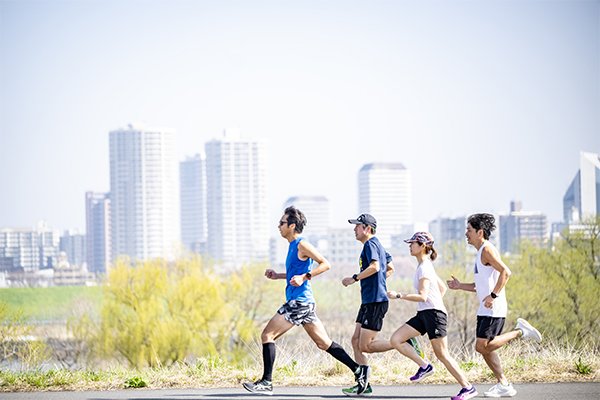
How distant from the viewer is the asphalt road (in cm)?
654

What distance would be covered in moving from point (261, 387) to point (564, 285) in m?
30.9

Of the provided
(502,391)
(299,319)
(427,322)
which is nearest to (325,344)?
(299,319)

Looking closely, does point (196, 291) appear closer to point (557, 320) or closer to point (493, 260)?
point (557, 320)

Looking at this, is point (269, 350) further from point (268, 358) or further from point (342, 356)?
point (342, 356)

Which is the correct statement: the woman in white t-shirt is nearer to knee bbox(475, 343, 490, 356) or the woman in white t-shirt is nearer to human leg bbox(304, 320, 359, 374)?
Answer: knee bbox(475, 343, 490, 356)

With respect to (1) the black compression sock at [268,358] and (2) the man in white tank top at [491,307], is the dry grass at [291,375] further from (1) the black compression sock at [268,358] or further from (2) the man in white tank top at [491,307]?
(2) the man in white tank top at [491,307]

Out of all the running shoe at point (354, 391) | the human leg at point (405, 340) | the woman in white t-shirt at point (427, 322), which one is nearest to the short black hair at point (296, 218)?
the woman in white t-shirt at point (427, 322)

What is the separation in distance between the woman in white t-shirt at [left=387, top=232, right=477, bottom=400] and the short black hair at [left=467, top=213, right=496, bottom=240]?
18.1 inches

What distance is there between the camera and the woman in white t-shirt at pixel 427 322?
635 cm

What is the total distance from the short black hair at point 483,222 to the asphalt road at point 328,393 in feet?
5.37

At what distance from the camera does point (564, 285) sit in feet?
112

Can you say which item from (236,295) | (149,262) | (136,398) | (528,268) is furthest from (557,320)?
(136,398)

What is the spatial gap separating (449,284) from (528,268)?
31132 millimetres

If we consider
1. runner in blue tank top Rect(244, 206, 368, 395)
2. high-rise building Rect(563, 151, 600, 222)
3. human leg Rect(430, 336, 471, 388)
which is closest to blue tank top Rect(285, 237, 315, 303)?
runner in blue tank top Rect(244, 206, 368, 395)
